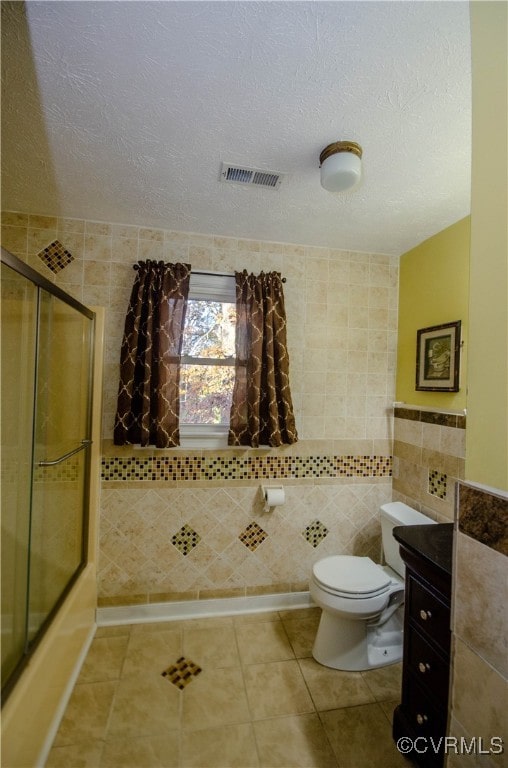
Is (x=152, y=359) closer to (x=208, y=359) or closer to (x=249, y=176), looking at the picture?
(x=208, y=359)

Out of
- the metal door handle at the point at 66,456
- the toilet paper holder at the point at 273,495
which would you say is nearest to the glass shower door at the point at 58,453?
the metal door handle at the point at 66,456

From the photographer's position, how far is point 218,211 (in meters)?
1.78

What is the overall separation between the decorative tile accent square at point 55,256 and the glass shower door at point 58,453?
0.39 metres

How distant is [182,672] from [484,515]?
5.58 ft

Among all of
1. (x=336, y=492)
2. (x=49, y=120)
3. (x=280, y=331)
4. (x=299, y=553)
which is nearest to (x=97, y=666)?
(x=299, y=553)

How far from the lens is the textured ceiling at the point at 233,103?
0.86 meters

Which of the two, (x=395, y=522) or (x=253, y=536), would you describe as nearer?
(x=395, y=522)

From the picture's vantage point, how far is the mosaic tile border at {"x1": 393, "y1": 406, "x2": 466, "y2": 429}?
69.3 inches

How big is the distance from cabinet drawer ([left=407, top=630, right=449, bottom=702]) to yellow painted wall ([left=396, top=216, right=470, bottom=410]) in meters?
1.10

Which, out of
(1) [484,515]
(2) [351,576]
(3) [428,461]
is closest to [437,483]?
(3) [428,461]

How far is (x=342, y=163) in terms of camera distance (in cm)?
123

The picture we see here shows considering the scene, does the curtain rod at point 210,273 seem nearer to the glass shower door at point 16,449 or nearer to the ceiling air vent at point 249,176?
the ceiling air vent at point 249,176

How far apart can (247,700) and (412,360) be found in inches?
78.9

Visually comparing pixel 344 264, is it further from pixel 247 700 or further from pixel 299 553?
pixel 247 700
